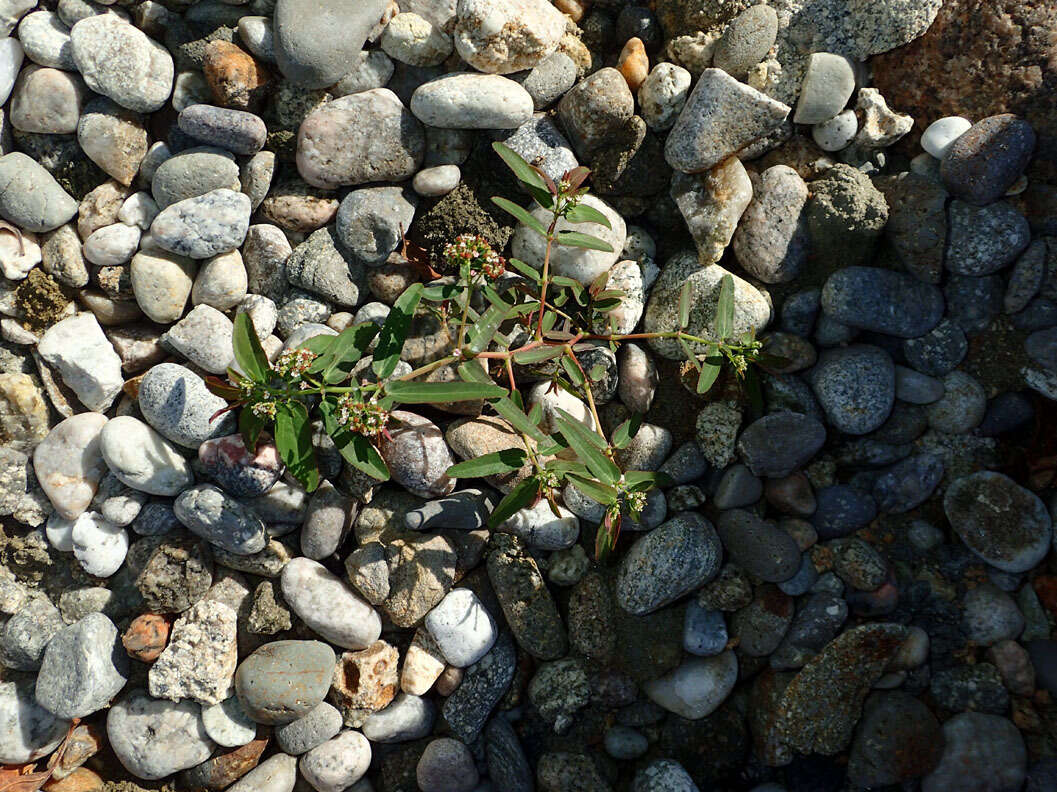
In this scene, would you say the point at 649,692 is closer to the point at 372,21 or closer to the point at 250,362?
the point at 250,362

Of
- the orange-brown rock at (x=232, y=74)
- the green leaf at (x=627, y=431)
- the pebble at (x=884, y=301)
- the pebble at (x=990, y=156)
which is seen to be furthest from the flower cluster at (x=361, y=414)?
the pebble at (x=990, y=156)

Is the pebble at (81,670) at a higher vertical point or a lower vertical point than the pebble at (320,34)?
lower

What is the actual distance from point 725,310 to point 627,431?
58 cm

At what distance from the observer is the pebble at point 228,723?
3.01 m

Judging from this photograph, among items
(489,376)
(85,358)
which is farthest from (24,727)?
(489,376)

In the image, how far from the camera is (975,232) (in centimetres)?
292

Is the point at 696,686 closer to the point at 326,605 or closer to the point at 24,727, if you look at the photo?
the point at 326,605

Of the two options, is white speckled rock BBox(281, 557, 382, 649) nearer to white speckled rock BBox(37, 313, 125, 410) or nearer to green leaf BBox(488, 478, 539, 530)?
green leaf BBox(488, 478, 539, 530)

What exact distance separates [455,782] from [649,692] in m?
0.84

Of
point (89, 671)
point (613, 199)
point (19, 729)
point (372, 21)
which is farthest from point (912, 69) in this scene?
point (19, 729)

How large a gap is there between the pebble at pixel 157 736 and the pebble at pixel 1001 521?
3.10 m

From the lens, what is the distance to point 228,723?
3.03 m

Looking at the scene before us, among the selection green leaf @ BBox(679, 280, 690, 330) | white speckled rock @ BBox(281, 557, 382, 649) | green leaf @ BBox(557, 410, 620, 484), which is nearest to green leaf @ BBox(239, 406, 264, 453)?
white speckled rock @ BBox(281, 557, 382, 649)

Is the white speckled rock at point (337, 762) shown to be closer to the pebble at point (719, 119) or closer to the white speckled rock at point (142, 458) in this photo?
the white speckled rock at point (142, 458)
